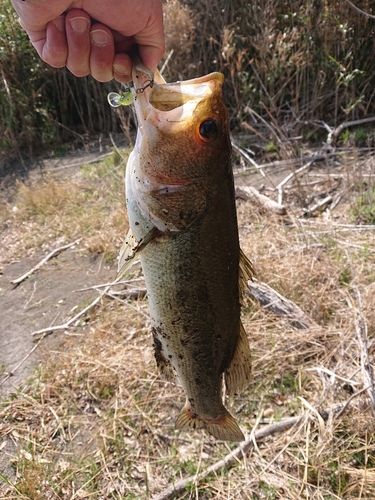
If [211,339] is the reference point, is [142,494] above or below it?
below

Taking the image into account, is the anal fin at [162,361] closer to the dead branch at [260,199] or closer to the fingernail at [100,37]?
the fingernail at [100,37]

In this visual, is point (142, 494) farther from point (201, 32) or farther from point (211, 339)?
point (201, 32)

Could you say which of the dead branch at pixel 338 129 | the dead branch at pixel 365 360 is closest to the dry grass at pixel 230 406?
the dead branch at pixel 365 360

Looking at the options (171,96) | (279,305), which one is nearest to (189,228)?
(171,96)

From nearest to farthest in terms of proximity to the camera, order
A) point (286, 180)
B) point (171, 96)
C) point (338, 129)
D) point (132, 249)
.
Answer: point (171, 96), point (132, 249), point (286, 180), point (338, 129)

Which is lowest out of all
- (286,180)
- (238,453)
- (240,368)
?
(238,453)

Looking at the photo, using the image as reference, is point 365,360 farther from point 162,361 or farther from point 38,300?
point 38,300

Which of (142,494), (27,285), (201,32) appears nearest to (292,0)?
(201,32)
